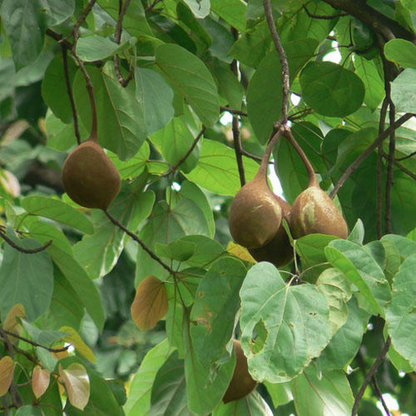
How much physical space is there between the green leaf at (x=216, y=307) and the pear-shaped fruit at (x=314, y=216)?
0.32ft

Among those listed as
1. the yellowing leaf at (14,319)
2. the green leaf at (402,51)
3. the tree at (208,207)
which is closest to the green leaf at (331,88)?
the tree at (208,207)

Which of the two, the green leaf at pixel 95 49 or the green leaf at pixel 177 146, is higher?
the green leaf at pixel 95 49

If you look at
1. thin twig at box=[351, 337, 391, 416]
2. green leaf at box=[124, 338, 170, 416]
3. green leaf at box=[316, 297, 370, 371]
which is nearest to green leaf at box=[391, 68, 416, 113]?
green leaf at box=[316, 297, 370, 371]

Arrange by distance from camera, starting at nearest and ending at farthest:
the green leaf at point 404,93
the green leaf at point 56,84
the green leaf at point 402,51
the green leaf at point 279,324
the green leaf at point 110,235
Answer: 1. the green leaf at point 279,324
2. the green leaf at point 404,93
3. the green leaf at point 402,51
4. the green leaf at point 56,84
5. the green leaf at point 110,235

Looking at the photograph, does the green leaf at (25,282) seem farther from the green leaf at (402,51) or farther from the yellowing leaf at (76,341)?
the green leaf at (402,51)

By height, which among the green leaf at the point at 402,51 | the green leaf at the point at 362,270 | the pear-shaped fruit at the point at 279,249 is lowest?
the pear-shaped fruit at the point at 279,249

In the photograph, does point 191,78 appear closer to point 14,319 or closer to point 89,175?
point 89,175

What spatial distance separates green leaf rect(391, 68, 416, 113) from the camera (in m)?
0.84

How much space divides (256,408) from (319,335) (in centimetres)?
53

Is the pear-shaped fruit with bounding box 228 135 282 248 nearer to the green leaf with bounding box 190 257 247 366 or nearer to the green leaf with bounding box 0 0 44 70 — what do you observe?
the green leaf with bounding box 190 257 247 366

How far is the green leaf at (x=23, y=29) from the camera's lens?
1.12m

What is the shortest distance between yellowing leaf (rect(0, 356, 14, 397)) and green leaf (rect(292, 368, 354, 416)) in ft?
1.38

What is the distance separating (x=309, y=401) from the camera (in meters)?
1.27

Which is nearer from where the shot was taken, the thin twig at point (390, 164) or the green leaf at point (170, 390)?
the thin twig at point (390, 164)
